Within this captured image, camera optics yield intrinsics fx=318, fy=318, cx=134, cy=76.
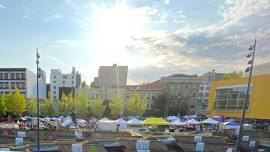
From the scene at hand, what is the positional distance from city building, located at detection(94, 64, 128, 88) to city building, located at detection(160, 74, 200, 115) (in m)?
44.3

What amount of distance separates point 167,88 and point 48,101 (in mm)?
45369

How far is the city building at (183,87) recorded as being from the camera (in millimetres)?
107294

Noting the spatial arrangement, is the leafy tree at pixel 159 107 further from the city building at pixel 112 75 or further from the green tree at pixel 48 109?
the city building at pixel 112 75

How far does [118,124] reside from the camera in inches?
1647

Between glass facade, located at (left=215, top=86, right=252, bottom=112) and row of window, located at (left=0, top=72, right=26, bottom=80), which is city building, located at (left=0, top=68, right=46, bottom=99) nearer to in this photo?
row of window, located at (left=0, top=72, right=26, bottom=80)

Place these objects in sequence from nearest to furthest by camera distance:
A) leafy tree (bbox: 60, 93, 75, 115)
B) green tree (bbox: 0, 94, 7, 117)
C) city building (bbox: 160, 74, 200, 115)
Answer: green tree (bbox: 0, 94, 7, 117) < leafy tree (bbox: 60, 93, 75, 115) < city building (bbox: 160, 74, 200, 115)

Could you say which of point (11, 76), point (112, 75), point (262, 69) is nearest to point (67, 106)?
point (11, 76)

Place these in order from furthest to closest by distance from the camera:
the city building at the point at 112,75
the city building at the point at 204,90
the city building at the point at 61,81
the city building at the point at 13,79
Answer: the city building at the point at 112,75 < the city building at the point at 61,81 < the city building at the point at 204,90 < the city building at the point at 13,79

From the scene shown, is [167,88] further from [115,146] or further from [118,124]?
[115,146]

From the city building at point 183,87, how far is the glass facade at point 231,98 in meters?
38.3

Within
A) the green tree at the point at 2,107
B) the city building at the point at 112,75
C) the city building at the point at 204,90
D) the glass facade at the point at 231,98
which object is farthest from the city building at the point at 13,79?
the city building at the point at 112,75

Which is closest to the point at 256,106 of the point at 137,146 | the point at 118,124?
the point at 118,124

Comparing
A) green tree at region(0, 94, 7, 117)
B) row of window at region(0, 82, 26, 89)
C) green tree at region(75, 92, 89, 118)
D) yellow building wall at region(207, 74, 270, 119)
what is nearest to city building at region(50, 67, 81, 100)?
row of window at region(0, 82, 26, 89)

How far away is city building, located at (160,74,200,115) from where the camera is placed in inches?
4224
